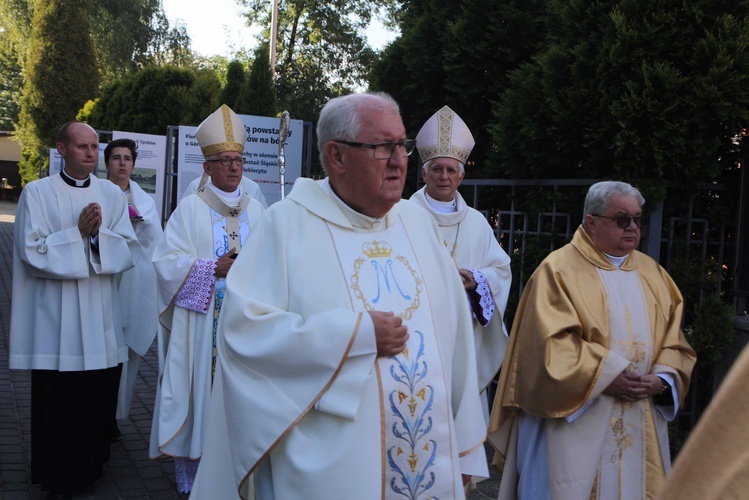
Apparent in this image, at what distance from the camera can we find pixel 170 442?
5.28 meters

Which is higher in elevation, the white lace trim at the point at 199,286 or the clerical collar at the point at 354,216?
the clerical collar at the point at 354,216

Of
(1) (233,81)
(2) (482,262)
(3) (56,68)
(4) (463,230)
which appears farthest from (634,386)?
(3) (56,68)

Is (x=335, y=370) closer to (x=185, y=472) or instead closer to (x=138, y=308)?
(x=185, y=472)

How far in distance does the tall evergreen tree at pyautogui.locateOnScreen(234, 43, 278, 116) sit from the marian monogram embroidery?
11924mm

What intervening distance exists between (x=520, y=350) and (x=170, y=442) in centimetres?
244

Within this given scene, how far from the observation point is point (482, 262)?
17.4 feet

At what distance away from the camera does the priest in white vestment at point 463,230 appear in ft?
16.8

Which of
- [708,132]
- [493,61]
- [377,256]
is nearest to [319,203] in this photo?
[377,256]

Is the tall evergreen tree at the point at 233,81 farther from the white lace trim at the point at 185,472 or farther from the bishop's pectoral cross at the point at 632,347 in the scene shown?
the bishop's pectoral cross at the point at 632,347

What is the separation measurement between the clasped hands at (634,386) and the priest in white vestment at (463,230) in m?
1.14

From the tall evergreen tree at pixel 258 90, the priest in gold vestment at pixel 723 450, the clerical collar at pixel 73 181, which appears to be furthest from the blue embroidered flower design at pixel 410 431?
the tall evergreen tree at pixel 258 90

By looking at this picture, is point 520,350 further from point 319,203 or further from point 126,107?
point 126,107

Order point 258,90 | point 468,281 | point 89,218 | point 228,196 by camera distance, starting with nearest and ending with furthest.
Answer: point 468,281 < point 89,218 < point 228,196 < point 258,90

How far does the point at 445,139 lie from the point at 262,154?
5131 mm
